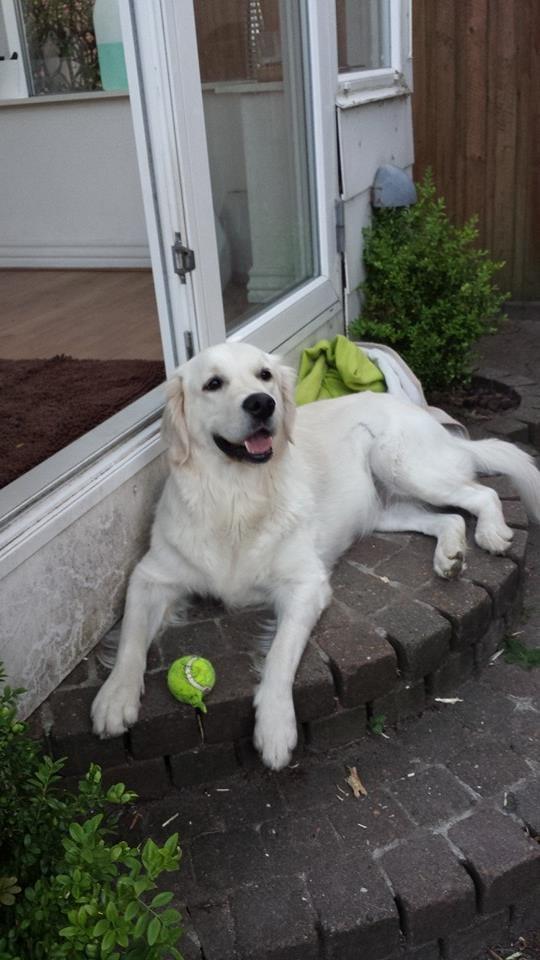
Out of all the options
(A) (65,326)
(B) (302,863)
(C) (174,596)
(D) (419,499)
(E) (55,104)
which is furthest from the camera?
(E) (55,104)

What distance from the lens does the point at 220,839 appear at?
2.18 m

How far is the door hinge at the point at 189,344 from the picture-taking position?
2.96 metres

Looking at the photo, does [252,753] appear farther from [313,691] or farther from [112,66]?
[112,66]

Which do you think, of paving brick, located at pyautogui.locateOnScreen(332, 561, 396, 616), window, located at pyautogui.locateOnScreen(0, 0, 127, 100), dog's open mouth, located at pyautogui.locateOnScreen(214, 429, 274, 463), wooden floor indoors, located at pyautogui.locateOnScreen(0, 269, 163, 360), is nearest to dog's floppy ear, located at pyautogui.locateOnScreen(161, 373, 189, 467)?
dog's open mouth, located at pyautogui.locateOnScreen(214, 429, 274, 463)

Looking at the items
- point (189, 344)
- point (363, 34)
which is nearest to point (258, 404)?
point (189, 344)

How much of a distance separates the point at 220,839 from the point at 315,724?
1.36 feet

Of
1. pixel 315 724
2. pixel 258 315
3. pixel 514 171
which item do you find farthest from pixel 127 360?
pixel 514 171

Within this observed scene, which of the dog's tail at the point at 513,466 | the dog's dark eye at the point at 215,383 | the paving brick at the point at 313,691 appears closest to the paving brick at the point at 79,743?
the paving brick at the point at 313,691

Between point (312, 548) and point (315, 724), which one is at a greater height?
point (312, 548)

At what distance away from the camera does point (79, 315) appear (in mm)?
4730

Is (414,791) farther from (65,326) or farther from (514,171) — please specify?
(514,171)

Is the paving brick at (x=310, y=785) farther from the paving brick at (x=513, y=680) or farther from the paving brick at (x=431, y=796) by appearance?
the paving brick at (x=513, y=680)

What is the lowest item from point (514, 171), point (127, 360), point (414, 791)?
point (414, 791)

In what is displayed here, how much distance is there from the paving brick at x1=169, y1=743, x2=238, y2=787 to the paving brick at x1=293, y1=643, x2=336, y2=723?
0.75 feet
